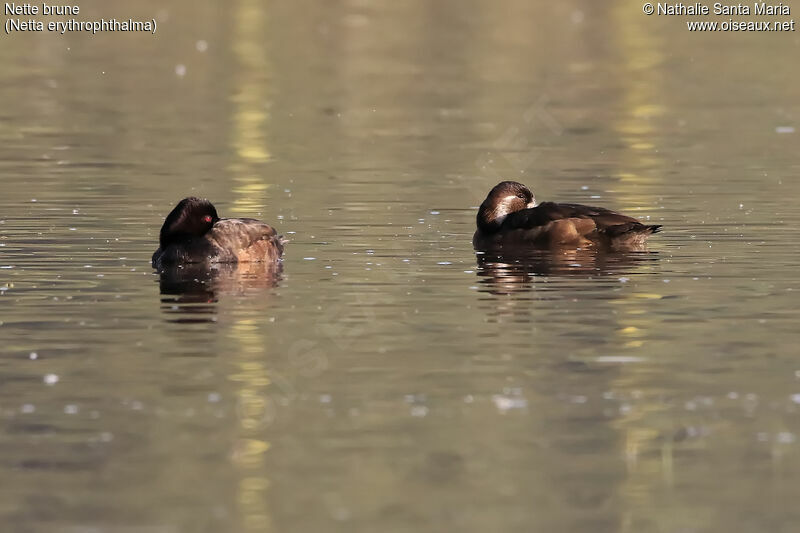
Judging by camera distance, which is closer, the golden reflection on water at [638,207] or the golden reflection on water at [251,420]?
the golden reflection on water at [251,420]

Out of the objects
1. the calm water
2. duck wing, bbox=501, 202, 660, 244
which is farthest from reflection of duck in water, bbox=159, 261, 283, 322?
duck wing, bbox=501, 202, 660, 244

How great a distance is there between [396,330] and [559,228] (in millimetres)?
5689

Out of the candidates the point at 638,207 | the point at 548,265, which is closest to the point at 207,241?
the point at 548,265

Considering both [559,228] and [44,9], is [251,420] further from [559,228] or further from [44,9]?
[44,9]

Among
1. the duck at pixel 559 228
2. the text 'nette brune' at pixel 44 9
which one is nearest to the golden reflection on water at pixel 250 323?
the duck at pixel 559 228

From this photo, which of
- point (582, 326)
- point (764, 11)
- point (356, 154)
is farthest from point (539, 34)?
point (582, 326)

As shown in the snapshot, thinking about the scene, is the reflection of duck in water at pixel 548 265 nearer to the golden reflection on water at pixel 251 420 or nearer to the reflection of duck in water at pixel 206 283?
the reflection of duck in water at pixel 206 283

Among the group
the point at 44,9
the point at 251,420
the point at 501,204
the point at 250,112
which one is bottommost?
the point at 251,420

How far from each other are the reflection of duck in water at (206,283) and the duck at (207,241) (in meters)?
0.08

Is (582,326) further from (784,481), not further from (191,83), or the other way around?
(191,83)

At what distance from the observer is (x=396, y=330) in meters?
15.1

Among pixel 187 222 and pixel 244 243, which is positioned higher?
pixel 187 222

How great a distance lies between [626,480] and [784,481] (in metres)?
0.89

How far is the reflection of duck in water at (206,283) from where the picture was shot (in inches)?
640
